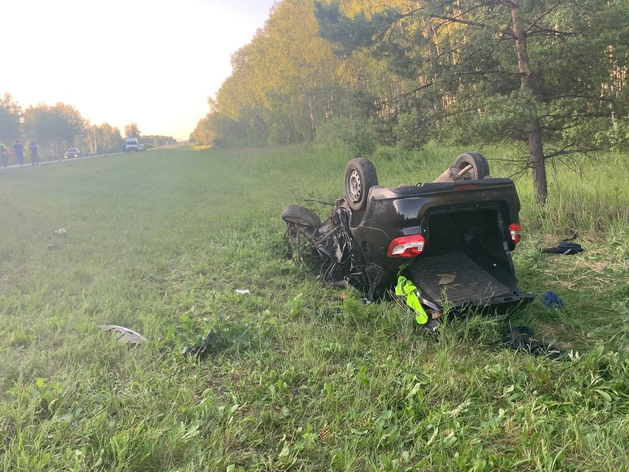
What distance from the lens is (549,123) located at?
23.4ft

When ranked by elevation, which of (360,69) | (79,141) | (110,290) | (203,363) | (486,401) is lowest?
(486,401)

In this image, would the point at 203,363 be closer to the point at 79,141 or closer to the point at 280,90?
the point at 280,90

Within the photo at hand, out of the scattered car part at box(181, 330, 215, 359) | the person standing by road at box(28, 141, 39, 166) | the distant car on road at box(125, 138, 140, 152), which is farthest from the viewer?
the distant car on road at box(125, 138, 140, 152)

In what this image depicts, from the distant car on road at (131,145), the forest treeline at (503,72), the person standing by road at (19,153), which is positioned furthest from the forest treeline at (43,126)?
the forest treeline at (503,72)

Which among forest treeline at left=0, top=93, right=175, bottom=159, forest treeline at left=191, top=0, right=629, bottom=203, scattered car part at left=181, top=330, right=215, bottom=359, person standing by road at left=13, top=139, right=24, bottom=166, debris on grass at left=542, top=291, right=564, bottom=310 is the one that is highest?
forest treeline at left=0, top=93, right=175, bottom=159

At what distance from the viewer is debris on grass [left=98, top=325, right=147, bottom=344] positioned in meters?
3.37

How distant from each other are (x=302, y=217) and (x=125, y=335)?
2.60m

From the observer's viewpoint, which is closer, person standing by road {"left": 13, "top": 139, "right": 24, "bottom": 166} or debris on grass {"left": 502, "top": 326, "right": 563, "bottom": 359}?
debris on grass {"left": 502, "top": 326, "right": 563, "bottom": 359}

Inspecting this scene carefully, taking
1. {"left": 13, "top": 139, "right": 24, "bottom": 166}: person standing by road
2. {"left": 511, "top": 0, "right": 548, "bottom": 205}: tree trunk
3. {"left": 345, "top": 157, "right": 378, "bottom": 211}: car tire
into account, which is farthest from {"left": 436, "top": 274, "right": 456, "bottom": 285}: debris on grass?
{"left": 13, "top": 139, "right": 24, "bottom": 166}: person standing by road

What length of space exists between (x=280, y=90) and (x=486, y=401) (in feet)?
97.5

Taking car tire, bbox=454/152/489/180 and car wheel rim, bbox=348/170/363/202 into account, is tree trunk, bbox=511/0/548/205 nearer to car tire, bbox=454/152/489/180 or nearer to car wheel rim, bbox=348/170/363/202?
car tire, bbox=454/152/489/180

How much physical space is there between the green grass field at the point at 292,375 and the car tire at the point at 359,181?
2.93 ft

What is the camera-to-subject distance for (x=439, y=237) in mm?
3842

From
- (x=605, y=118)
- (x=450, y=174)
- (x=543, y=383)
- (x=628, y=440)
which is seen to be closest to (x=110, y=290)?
(x=450, y=174)
